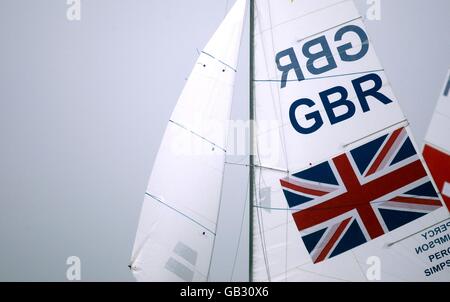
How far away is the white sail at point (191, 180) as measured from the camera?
23.8 ft

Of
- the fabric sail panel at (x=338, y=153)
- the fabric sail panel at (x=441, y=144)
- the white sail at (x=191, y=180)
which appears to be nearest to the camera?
the white sail at (x=191, y=180)

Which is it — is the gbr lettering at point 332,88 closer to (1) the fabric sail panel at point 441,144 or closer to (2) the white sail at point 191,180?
(2) the white sail at point 191,180

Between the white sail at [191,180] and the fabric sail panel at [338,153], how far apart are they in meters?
0.51

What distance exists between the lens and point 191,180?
734 cm

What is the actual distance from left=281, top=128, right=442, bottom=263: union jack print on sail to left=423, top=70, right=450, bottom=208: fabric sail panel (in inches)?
44.3

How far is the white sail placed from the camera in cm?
725

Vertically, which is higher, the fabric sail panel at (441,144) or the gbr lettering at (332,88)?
the gbr lettering at (332,88)

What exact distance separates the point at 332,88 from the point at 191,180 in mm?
2249

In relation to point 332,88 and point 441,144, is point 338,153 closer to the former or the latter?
point 332,88

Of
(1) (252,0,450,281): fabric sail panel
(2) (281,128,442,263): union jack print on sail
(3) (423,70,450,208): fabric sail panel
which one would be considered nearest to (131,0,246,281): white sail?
(1) (252,0,450,281): fabric sail panel

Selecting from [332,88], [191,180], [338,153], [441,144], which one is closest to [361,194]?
[338,153]

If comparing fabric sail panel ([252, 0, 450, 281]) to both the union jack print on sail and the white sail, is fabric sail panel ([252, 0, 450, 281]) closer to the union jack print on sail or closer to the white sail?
the union jack print on sail

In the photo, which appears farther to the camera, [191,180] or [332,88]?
[332,88]

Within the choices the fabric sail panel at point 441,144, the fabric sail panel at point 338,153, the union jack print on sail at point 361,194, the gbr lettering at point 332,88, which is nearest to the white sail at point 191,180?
the fabric sail panel at point 338,153
